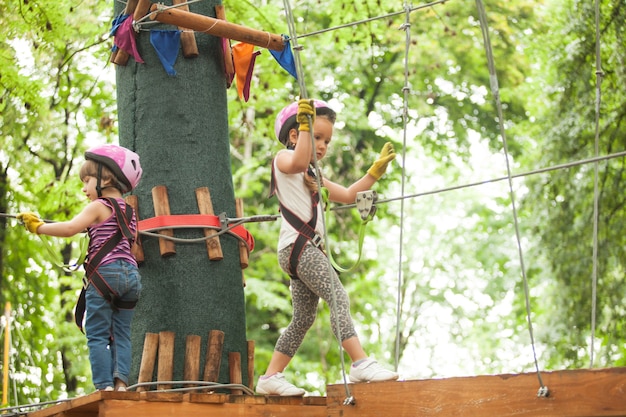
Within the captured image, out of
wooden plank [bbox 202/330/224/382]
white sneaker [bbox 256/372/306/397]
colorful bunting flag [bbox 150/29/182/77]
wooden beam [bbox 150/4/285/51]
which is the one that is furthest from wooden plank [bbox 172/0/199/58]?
white sneaker [bbox 256/372/306/397]

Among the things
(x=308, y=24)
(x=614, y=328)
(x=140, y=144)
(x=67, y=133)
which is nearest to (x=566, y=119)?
A: (x=614, y=328)

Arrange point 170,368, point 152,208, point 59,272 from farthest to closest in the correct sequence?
1. point 59,272
2. point 152,208
3. point 170,368

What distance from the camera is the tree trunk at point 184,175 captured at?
403 centimetres

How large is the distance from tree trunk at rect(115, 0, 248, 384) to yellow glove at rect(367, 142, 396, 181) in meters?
0.67

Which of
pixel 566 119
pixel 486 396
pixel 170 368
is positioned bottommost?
pixel 486 396

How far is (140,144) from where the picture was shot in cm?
427

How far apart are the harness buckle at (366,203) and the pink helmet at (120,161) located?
957 millimetres

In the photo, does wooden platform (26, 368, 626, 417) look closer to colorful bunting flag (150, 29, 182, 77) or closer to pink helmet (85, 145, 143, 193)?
pink helmet (85, 145, 143, 193)

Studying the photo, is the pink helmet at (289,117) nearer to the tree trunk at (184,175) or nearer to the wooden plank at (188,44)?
the tree trunk at (184,175)

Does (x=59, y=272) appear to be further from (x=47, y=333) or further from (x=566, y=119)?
(x=566, y=119)

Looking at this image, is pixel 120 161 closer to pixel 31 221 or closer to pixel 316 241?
pixel 31 221

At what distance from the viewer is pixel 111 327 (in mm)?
3881

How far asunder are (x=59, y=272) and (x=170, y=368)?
844 cm

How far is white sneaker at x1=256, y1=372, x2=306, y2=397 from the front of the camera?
154 inches
